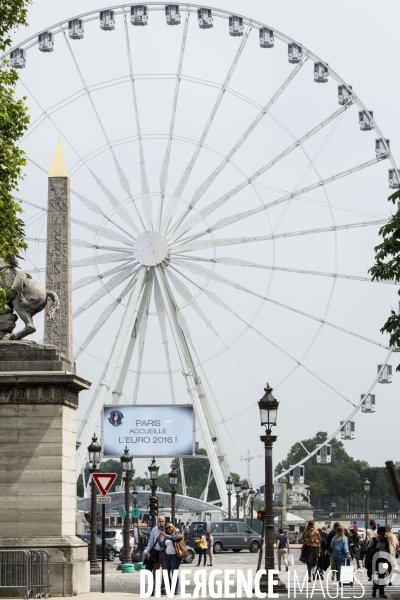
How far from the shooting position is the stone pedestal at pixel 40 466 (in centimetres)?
2278

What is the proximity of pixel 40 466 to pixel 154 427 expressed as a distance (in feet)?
161

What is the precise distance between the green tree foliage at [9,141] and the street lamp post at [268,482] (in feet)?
26.8

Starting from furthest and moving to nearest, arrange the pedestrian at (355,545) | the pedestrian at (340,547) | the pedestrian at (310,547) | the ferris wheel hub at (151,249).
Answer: the ferris wheel hub at (151,249) → the pedestrian at (355,545) → the pedestrian at (310,547) → the pedestrian at (340,547)

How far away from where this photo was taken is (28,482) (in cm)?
2298

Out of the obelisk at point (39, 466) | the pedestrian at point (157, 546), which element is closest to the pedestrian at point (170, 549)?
the pedestrian at point (157, 546)

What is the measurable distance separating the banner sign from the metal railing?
4843 centimetres

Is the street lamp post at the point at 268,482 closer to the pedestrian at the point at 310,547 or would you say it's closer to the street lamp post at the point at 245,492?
the pedestrian at the point at 310,547

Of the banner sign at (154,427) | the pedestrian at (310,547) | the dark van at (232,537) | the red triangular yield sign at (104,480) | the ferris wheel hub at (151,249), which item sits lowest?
the dark van at (232,537)

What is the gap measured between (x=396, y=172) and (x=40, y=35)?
1567 centimetres

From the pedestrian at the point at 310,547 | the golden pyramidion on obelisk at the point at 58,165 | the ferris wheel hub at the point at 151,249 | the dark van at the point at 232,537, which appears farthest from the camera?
the dark van at the point at 232,537

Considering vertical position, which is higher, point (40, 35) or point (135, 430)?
point (40, 35)

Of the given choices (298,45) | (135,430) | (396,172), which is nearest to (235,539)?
(135,430)

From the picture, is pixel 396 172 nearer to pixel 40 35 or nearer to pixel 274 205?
pixel 274 205

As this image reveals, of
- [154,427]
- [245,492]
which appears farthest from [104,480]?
[245,492]
